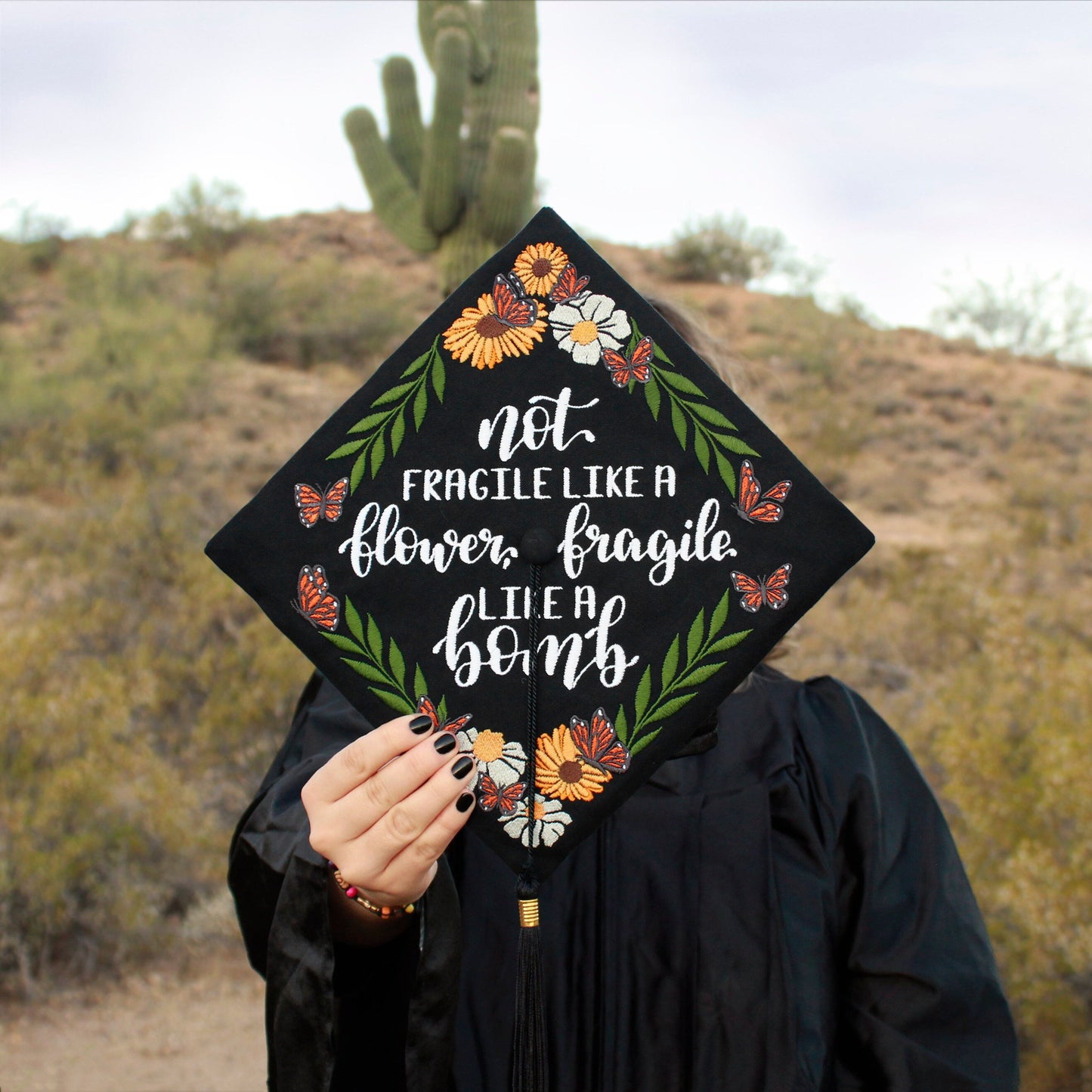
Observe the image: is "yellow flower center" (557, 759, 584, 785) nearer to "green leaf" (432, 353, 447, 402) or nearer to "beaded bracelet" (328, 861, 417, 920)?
"beaded bracelet" (328, 861, 417, 920)

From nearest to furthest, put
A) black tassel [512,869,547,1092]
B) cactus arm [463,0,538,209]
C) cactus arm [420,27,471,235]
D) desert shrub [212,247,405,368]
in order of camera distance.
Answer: black tassel [512,869,547,1092] → cactus arm [420,27,471,235] → cactus arm [463,0,538,209] → desert shrub [212,247,405,368]

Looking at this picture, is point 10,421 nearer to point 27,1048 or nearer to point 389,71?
point 389,71

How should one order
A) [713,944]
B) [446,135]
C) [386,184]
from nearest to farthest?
[713,944], [446,135], [386,184]

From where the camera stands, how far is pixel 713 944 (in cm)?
149

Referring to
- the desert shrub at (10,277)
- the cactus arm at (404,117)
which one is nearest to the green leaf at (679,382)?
the cactus arm at (404,117)

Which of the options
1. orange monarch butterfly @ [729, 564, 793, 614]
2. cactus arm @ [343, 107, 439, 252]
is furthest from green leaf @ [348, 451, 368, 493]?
cactus arm @ [343, 107, 439, 252]

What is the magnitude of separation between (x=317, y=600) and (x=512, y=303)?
502 mm

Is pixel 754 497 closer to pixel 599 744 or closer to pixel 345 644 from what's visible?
pixel 599 744

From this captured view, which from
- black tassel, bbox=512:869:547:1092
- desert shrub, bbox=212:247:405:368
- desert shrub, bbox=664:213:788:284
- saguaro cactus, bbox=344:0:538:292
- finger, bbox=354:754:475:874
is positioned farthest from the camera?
desert shrub, bbox=664:213:788:284

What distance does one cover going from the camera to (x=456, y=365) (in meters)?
1.36

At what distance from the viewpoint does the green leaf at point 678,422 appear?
4.35 ft

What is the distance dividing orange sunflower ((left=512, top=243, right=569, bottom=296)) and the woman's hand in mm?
631

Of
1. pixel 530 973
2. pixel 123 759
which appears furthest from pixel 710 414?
pixel 123 759

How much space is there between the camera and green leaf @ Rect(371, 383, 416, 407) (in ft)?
4.45
